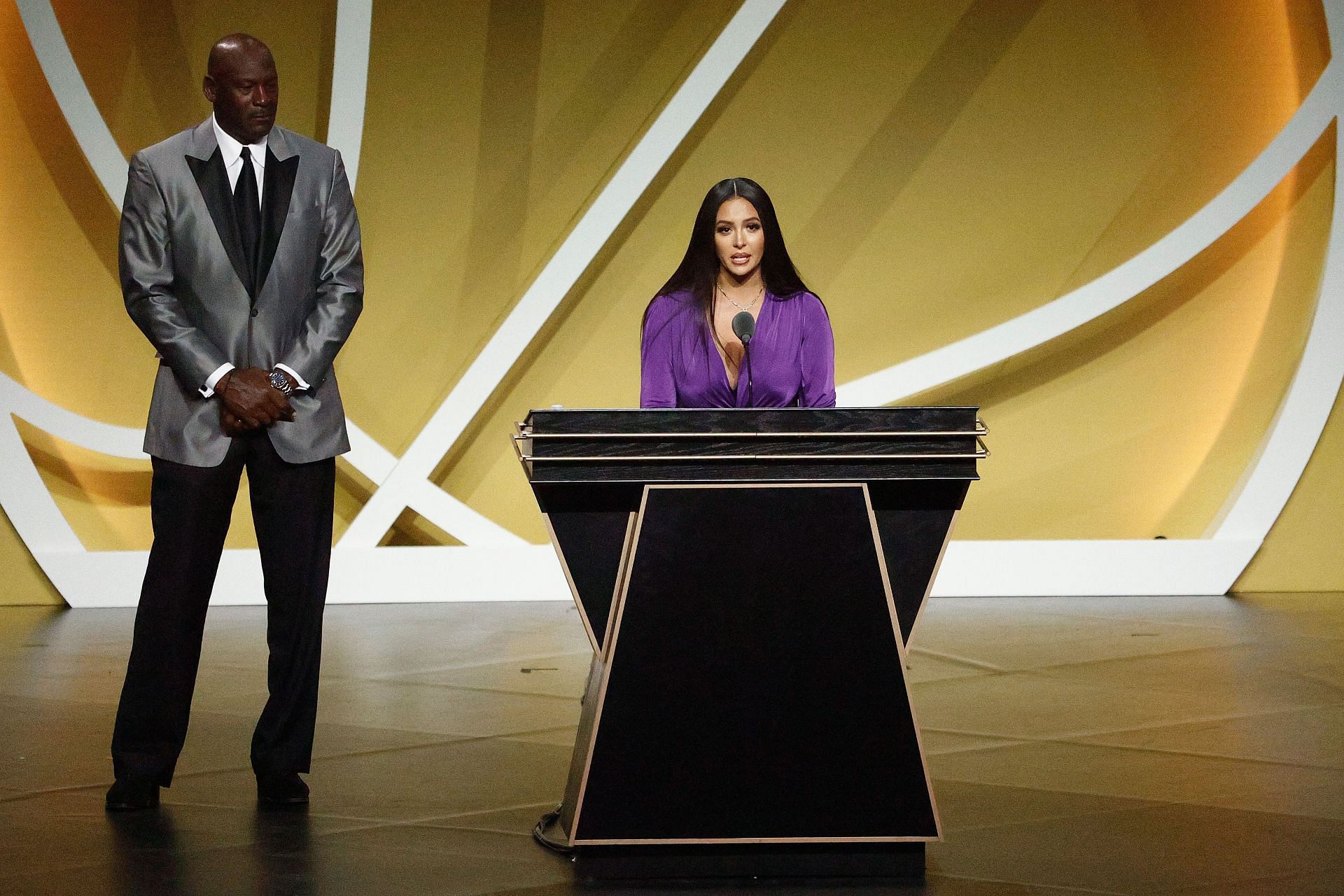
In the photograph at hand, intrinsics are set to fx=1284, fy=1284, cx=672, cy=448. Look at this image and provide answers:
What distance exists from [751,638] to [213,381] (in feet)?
3.66

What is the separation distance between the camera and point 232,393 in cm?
233

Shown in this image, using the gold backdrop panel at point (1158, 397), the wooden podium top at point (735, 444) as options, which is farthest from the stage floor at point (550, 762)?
the gold backdrop panel at point (1158, 397)

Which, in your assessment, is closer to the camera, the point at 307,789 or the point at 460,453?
the point at 307,789

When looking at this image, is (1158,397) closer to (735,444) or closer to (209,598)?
(735,444)

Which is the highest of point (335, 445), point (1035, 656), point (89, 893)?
point (335, 445)

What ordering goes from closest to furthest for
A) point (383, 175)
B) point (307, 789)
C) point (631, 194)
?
point (307, 789)
point (631, 194)
point (383, 175)

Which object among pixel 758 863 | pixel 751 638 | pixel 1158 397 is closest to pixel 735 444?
pixel 751 638

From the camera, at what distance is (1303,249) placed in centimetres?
570

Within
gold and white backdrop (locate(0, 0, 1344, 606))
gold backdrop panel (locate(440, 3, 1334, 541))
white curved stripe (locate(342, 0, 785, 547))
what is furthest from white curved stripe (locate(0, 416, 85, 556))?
gold backdrop panel (locate(440, 3, 1334, 541))

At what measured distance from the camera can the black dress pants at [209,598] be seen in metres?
2.40

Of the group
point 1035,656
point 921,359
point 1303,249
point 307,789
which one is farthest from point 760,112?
point 307,789

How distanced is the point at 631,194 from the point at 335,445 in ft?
10.2

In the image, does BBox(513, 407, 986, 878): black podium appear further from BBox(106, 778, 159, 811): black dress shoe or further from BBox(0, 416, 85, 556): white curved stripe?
BBox(0, 416, 85, 556): white curved stripe

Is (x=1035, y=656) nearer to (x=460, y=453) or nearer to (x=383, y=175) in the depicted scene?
(x=460, y=453)
